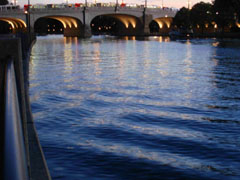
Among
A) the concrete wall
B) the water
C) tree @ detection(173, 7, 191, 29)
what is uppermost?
tree @ detection(173, 7, 191, 29)

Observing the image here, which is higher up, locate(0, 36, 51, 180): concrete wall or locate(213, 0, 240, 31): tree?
locate(213, 0, 240, 31): tree

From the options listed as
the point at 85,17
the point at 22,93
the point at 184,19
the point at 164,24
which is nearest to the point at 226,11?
the point at 184,19

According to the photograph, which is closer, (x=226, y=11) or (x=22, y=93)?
(x=22, y=93)

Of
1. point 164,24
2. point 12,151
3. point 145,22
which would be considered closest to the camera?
point 12,151

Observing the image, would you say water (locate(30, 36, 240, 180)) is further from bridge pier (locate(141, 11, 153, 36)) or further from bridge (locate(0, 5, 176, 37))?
bridge pier (locate(141, 11, 153, 36))

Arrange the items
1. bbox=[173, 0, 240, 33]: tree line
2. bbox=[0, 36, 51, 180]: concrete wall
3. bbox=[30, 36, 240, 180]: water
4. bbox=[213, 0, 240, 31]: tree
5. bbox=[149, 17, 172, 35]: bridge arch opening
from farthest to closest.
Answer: bbox=[149, 17, 172, 35]: bridge arch opening
bbox=[173, 0, 240, 33]: tree line
bbox=[213, 0, 240, 31]: tree
bbox=[30, 36, 240, 180]: water
bbox=[0, 36, 51, 180]: concrete wall

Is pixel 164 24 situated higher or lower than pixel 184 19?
lower

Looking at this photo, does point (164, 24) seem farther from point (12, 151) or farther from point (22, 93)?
point (12, 151)

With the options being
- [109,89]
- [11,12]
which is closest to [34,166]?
[109,89]

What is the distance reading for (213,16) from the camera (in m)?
90.2

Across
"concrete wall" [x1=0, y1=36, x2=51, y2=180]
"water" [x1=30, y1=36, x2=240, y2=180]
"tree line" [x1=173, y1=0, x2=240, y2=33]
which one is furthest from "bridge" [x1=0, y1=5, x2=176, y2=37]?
"concrete wall" [x1=0, y1=36, x2=51, y2=180]

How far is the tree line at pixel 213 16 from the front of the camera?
257 ft

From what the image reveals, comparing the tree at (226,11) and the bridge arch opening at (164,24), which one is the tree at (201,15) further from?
the bridge arch opening at (164,24)

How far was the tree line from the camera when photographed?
78.4 m
